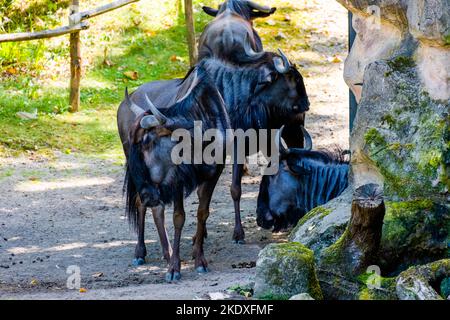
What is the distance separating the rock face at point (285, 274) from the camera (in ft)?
22.1

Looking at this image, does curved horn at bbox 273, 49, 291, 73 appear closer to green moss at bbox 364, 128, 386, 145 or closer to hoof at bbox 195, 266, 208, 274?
green moss at bbox 364, 128, 386, 145

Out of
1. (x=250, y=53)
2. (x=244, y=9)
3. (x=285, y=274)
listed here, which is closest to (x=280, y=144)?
(x=250, y=53)

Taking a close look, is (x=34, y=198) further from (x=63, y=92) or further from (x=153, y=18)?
(x=153, y=18)

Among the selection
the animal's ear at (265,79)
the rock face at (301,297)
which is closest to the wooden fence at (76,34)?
the animal's ear at (265,79)

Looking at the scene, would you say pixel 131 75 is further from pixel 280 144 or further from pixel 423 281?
pixel 423 281

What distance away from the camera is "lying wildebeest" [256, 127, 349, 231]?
32.2 feet

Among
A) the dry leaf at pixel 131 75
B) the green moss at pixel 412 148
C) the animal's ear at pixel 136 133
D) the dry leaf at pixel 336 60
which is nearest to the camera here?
the green moss at pixel 412 148

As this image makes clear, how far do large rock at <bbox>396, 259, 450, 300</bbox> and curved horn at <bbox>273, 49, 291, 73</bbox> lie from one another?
4.16 metres

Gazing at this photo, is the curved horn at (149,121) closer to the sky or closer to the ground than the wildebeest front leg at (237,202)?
closer to the sky

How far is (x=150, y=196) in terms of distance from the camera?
8.70m

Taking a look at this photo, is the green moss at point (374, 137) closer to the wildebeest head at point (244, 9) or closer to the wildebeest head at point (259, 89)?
the wildebeest head at point (259, 89)

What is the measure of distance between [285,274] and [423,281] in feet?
3.13

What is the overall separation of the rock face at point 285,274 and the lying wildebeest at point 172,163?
6.41 ft

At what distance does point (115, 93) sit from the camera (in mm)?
15070
